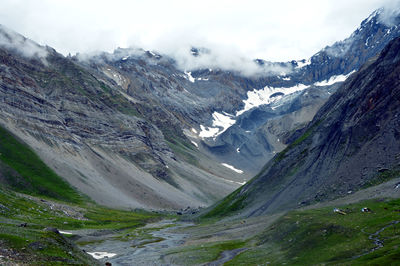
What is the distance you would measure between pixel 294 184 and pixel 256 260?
227 ft

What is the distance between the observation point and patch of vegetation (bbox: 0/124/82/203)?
171 m

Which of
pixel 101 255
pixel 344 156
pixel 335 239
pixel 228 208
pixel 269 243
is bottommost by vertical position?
pixel 101 255

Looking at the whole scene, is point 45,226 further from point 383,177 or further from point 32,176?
point 32,176

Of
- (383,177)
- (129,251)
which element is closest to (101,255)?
(129,251)

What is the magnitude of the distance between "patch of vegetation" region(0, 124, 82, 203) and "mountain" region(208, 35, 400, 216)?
3036 inches

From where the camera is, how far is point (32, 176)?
181625 millimetres

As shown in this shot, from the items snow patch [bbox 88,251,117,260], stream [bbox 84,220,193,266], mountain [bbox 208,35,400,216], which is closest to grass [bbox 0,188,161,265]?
snow patch [bbox 88,251,117,260]

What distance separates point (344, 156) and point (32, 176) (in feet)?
476

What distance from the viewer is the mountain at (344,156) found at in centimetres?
9850

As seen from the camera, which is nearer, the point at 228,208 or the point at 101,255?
the point at 101,255

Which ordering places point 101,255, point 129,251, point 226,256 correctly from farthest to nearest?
point 129,251
point 101,255
point 226,256

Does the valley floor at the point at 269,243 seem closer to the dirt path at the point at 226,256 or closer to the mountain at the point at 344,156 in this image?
the dirt path at the point at 226,256

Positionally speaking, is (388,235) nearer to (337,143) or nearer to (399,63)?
(337,143)

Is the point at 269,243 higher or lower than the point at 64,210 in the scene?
higher
